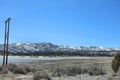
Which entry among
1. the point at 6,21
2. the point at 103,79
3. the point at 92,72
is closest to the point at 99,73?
A: the point at 92,72

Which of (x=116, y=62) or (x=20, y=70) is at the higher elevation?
(x=116, y=62)

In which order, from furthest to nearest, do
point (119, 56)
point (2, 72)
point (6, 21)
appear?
point (6, 21), point (2, 72), point (119, 56)

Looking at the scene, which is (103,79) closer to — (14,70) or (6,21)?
(14,70)

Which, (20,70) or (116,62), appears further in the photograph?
(20,70)

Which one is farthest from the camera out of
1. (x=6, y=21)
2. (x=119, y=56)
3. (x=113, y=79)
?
(x=6, y=21)

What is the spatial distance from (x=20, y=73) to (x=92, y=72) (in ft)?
25.5

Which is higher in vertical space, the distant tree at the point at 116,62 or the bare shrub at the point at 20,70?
the distant tree at the point at 116,62

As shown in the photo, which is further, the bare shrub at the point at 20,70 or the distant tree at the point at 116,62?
the bare shrub at the point at 20,70

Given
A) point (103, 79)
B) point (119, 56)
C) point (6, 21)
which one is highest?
point (6, 21)

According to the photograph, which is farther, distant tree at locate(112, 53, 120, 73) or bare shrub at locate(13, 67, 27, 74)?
bare shrub at locate(13, 67, 27, 74)

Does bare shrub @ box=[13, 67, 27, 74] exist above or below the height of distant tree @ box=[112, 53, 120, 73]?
below

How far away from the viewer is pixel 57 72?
31453 millimetres

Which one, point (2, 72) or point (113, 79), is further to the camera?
→ point (2, 72)

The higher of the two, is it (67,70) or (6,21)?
(6,21)
